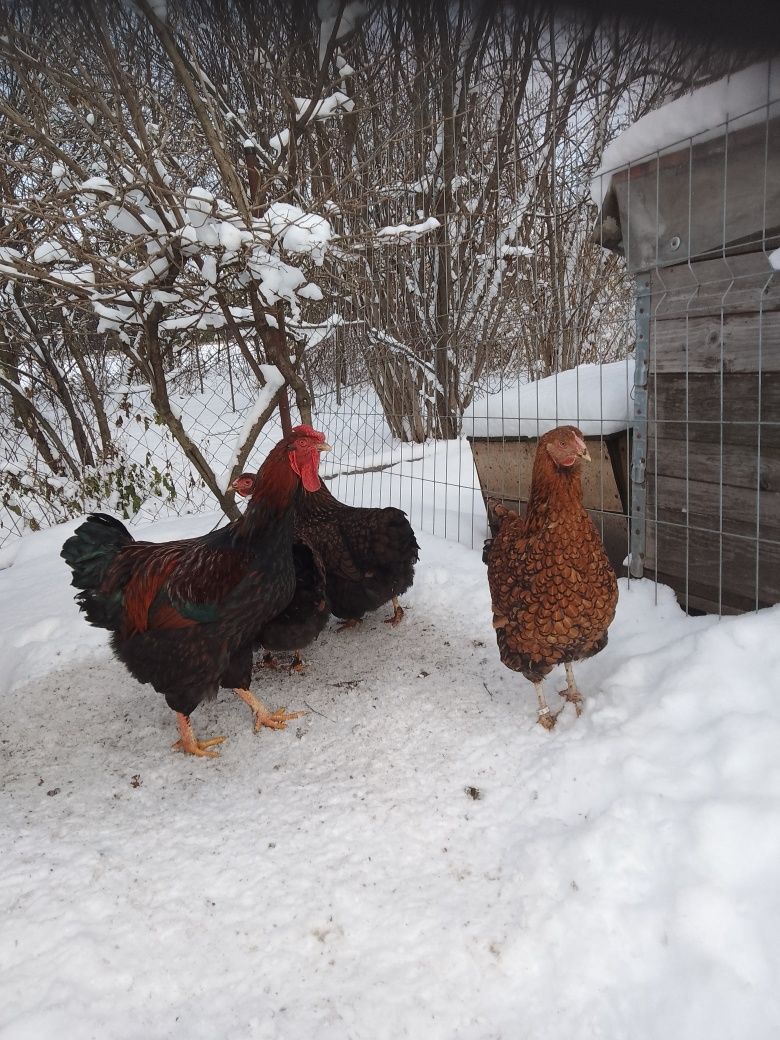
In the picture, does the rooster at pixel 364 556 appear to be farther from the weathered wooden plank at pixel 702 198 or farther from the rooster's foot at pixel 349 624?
the weathered wooden plank at pixel 702 198

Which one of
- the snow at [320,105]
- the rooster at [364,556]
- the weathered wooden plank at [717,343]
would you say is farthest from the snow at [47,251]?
the weathered wooden plank at [717,343]

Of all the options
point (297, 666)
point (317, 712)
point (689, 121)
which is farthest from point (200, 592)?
point (689, 121)

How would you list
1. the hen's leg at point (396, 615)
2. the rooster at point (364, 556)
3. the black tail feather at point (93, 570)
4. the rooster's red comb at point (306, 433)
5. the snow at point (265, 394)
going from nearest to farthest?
1. the black tail feather at point (93, 570)
2. the rooster's red comb at point (306, 433)
3. the rooster at point (364, 556)
4. the hen's leg at point (396, 615)
5. the snow at point (265, 394)

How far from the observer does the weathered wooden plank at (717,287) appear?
2.22m

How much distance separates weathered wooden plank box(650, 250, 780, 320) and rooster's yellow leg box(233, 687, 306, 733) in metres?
2.30

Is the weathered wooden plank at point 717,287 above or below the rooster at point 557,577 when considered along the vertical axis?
above

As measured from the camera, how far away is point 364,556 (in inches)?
124

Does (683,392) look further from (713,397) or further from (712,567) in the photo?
(712,567)

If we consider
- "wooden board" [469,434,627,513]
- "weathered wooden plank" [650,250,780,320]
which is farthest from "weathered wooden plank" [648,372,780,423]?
"wooden board" [469,434,627,513]

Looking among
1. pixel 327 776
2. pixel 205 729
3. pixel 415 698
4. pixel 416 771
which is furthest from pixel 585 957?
pixel 205 729

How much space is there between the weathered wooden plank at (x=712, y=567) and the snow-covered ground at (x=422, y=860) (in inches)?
4.2

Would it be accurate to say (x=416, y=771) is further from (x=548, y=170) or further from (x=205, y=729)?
(x=548, y=170)

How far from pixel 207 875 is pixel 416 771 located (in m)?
0.72

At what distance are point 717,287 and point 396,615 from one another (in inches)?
83.9
